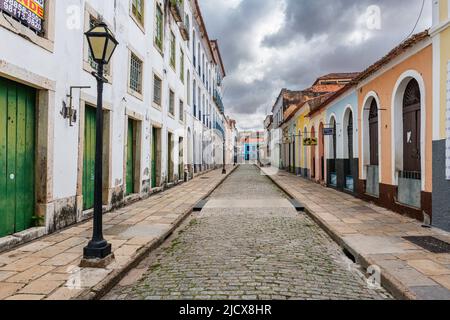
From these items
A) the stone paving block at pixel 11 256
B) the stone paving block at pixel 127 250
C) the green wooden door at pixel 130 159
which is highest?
the green wooden door at pixel 130 159

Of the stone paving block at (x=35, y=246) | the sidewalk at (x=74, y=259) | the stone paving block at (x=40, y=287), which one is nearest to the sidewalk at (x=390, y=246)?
the sidewalk at (x=74, y=259)

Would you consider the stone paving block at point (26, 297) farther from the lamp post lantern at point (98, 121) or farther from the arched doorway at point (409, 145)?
the arched doorway at point (409, 145)

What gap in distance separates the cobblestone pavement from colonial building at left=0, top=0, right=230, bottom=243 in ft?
8.25

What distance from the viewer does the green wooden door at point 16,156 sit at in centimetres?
523

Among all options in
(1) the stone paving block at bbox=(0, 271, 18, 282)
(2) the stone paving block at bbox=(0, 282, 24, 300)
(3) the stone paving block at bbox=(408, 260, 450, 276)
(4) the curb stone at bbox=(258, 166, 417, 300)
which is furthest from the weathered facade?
(1) the stone paving block at bbox=(0, 271, 18, 282)

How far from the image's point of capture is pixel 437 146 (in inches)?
252

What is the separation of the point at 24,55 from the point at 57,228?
10.3ft

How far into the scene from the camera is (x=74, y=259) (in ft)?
15.2

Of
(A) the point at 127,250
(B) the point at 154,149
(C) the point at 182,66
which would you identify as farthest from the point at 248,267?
(C) the point at 182,66

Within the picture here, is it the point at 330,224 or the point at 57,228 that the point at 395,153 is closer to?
the point at 330,224

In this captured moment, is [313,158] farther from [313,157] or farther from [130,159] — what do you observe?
[130,159]

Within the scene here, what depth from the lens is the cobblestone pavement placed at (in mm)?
3680

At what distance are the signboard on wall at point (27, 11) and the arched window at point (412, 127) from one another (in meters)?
7.98
